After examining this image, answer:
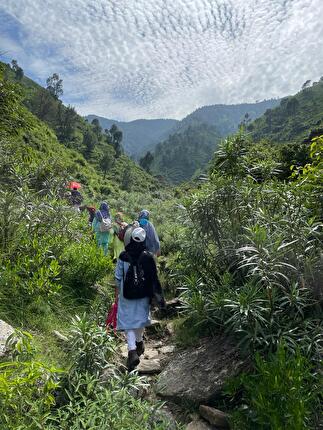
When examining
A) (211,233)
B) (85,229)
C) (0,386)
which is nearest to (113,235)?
(85,229)

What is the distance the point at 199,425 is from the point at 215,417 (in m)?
0.19

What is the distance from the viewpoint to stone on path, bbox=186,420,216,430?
11.8ft

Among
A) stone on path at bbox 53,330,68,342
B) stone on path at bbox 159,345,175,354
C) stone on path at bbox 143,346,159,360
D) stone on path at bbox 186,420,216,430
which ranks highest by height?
stone on path at bbox 53,330,68,342

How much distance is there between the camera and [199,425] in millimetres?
3670

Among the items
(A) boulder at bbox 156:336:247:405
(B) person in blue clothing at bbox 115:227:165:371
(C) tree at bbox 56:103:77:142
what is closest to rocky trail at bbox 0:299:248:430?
(A) boulder at bbox 156:336:247:405

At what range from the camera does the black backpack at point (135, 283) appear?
475 centimetres

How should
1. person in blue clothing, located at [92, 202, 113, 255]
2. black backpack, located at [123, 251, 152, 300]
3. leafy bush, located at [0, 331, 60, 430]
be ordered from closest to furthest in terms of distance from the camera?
leafy bush, located at [0, 331, 60, 430], black backpack, located at [123, 251, 152, 300], person in blue clothing, located at [92, 202, 113, 255]

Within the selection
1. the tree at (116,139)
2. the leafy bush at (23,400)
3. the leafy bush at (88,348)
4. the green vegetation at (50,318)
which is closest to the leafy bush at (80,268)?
the green vegetation at (50,318)

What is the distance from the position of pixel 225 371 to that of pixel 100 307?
8.15 ft

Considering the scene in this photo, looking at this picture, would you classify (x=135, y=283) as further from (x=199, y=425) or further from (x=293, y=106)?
(x=293, y=106)

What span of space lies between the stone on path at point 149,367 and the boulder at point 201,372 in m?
0.15

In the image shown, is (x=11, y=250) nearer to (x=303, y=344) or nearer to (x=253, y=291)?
(x=253, y=291)

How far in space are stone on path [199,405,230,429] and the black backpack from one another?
158 centimetres

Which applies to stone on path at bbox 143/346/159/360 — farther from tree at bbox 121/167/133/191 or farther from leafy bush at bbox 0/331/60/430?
tree at bbox 121/167/133/191
